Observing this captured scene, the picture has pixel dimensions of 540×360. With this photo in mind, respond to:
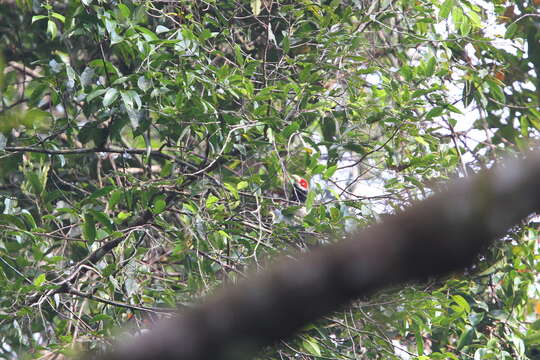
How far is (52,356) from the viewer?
8.75ft

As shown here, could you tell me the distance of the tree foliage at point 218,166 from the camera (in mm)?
2395

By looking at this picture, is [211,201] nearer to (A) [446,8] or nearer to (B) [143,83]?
(B) [143,83]

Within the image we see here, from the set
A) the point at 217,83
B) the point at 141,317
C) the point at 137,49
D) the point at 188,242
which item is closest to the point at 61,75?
the point at 137,49

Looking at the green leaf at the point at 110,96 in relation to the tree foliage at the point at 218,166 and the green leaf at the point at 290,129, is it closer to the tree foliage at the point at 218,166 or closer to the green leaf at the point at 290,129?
the tree foliage at the point at 218,166

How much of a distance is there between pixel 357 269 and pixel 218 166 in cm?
222

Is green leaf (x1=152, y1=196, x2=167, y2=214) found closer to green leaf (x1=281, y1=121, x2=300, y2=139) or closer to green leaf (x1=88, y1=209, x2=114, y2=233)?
green leaf (x1=88, y1=209, x2=114, y2=233)

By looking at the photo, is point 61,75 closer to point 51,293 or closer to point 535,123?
point 51,293

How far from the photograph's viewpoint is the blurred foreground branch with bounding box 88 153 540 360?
0.50 metres

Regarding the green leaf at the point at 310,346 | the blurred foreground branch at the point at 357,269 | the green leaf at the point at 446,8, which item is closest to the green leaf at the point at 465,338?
the green leaf at the point at 310,346

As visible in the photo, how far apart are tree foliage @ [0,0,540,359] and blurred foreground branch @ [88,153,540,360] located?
1.60 m

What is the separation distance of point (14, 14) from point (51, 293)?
1451mm

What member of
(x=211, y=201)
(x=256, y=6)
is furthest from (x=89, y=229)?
(x=256, y=6)

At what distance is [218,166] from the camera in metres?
2.72

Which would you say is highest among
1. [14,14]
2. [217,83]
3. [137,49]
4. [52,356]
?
[14,14]
